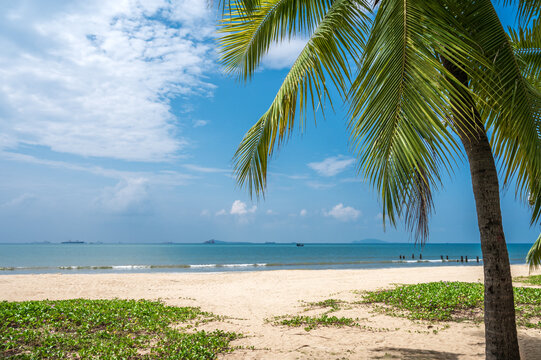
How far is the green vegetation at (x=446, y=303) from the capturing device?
853cm

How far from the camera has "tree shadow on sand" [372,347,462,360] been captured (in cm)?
600

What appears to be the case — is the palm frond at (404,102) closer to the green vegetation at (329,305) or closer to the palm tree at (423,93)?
the palm tree at (423,93)

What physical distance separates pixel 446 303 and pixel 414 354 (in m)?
4.00

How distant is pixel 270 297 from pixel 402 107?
11.7 meters

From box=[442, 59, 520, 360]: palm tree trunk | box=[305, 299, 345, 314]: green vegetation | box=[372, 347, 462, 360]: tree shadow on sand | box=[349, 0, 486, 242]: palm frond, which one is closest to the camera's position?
box=[349, 0, 486, 242]: palm frond

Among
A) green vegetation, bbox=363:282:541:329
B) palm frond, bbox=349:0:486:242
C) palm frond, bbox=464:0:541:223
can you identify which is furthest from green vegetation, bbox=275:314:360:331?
palm frond, bbox=349:0:486:242

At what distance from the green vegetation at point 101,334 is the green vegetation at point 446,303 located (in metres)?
4.78

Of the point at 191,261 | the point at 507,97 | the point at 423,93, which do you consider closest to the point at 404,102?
the point at 423,93

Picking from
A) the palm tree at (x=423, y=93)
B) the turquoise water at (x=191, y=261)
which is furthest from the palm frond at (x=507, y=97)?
the turquoise water at (x=191, y=261)

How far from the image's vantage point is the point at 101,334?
7133 mm

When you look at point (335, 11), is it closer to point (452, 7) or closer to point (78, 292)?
point (452, 7)

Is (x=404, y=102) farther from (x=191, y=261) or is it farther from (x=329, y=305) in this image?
(x=191, y=261)

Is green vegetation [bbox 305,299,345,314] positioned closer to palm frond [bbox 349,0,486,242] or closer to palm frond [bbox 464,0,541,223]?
palm frond [bbox 464,0,541,223]

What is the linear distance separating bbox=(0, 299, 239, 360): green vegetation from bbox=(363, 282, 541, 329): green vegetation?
478 centimetres
